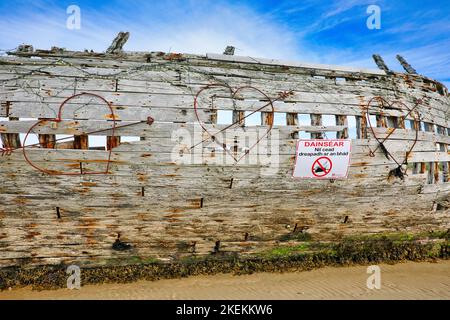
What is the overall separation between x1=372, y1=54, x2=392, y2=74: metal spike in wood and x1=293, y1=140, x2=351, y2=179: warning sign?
9.00ft

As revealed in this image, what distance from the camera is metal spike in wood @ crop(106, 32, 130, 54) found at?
5648mm

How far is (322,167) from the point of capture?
19.8 ft

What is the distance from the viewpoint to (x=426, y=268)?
695 centimetres

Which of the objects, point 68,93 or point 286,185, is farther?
point 286,185

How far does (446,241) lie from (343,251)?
10.8 ft

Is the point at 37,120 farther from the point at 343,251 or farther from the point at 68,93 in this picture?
the point at 343,251

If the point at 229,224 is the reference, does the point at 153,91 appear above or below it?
above

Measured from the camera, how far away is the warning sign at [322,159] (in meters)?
5.93

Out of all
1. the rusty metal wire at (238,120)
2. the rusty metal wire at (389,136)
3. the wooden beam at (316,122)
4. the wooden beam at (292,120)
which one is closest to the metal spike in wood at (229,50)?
the rusty metal wire at (238,120)

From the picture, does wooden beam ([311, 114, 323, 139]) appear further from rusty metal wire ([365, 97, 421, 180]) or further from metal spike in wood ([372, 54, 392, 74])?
metal spike in wood ([372, 54, 392, 74])

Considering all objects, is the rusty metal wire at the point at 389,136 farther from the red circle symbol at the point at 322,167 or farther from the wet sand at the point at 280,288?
the wet sand at the point at 280,288

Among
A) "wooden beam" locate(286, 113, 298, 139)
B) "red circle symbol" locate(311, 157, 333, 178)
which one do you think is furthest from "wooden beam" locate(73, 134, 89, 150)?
"red circle symbol" locate(311, 157, 333, 178)

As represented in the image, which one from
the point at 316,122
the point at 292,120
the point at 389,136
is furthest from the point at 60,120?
the point at 389,136
